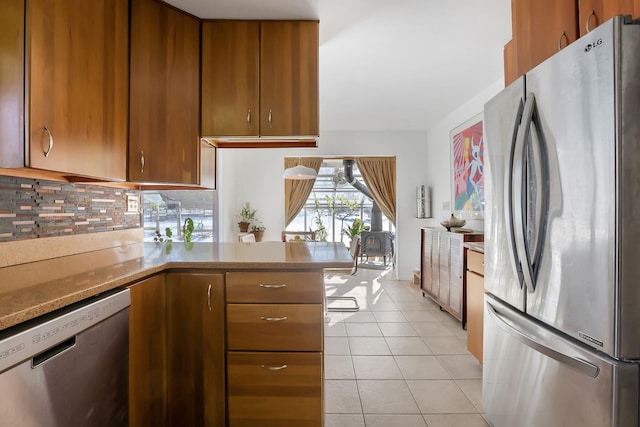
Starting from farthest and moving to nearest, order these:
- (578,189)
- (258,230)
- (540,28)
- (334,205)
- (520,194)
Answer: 1. (334,205)
2. (258,230)
3. (540,28)
4. (520,194)
5. (578,189)

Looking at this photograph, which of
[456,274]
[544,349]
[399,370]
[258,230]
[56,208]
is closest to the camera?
[544,349]

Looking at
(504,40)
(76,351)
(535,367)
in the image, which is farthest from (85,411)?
(504,40)

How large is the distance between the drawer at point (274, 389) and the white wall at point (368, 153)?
3.50 metres

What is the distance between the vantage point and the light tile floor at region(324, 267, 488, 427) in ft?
6.11

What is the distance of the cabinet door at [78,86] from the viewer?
1152 millimetres

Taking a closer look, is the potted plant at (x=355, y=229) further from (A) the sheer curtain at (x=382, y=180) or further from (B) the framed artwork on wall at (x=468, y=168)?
(B) the framed artwork on wall at (x=468, y=168)

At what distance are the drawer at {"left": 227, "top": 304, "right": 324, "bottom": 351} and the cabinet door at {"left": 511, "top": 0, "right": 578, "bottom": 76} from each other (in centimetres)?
151

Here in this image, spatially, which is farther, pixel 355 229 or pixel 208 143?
pixel 355 229

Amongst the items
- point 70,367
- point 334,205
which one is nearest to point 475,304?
point 70,367

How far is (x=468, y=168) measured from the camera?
12.4 ft

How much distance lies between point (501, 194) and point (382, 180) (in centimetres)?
458

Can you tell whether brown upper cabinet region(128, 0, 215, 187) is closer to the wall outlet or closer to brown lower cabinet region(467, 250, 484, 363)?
the wall outlet

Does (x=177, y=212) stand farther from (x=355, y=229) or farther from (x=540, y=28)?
(x=540, y=28)

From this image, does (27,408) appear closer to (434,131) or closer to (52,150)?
(52,150)
